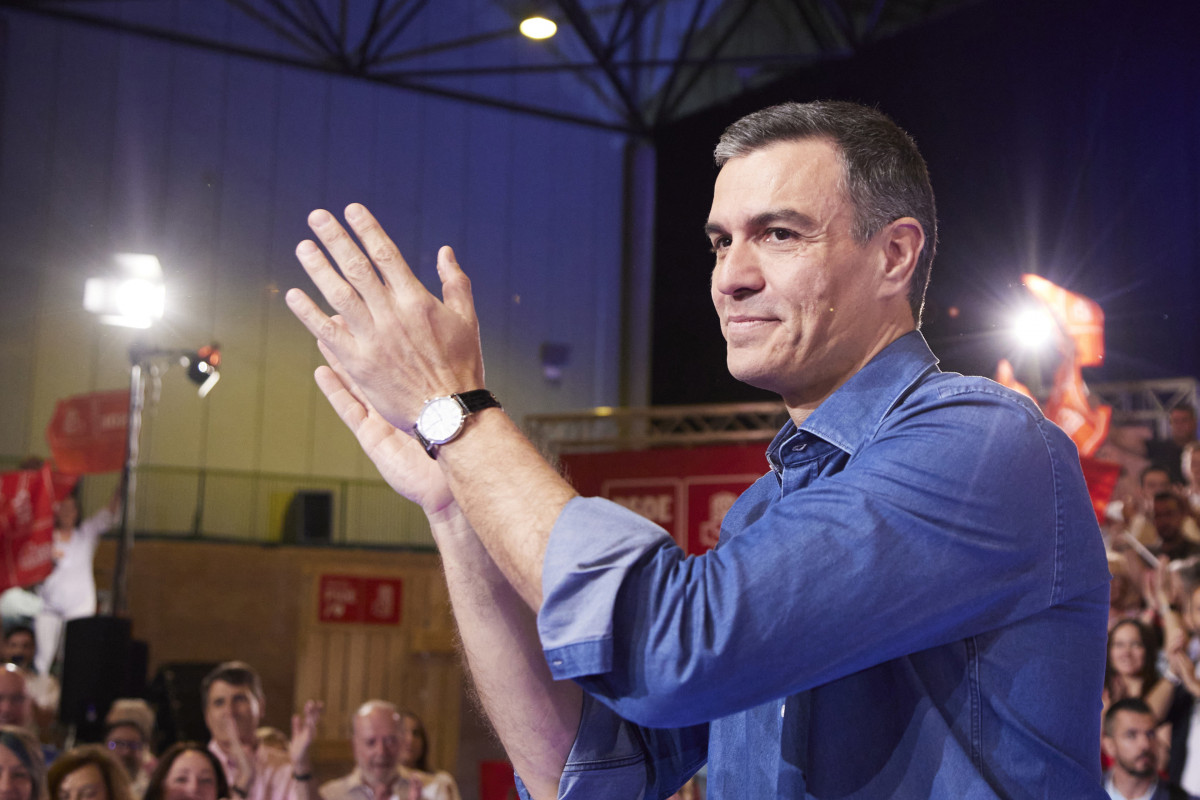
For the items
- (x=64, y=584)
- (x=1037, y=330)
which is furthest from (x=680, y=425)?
(x=64, y=584)

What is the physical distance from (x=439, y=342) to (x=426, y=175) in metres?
9.35

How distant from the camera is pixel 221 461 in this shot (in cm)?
1105

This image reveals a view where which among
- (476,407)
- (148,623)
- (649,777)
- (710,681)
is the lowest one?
(148,623)

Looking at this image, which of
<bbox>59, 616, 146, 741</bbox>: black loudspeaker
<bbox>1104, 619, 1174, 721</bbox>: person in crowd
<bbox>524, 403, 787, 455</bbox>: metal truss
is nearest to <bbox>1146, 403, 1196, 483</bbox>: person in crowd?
<bbox>1104, 619, 1174, 721</bbox>: person in crowd

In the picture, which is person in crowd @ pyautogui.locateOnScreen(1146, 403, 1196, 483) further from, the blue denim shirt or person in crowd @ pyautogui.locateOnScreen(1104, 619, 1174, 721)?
the blue denim shirt

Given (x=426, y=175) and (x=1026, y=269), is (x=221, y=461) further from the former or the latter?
(x=1026, y=269)

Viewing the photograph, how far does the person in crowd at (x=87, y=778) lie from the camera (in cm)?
338

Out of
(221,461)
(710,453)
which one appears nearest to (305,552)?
(221,461)

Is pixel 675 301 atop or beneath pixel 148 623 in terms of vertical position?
atop

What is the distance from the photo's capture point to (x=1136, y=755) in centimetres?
366

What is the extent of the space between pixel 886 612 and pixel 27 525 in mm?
7025

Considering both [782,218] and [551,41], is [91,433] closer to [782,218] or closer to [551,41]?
[551,41]

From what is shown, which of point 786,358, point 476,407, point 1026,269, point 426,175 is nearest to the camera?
point 476,407

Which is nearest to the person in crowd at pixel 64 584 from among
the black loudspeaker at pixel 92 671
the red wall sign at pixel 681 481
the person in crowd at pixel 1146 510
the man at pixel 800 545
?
the black loudspeaker at pixel 92 671
